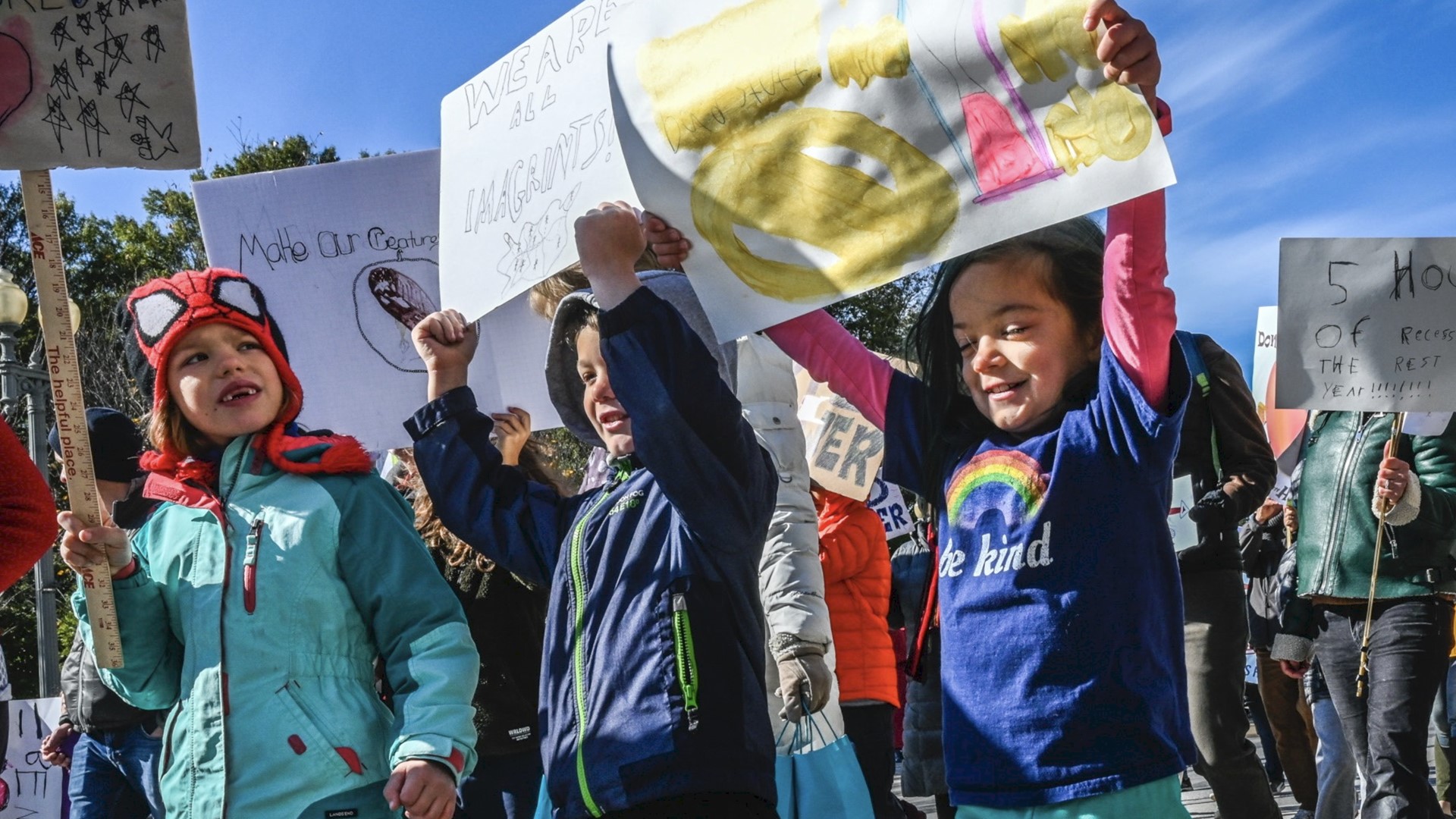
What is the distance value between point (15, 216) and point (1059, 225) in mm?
35002

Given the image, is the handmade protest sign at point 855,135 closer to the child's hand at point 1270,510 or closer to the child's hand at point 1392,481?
the child's hand at point 1392,481

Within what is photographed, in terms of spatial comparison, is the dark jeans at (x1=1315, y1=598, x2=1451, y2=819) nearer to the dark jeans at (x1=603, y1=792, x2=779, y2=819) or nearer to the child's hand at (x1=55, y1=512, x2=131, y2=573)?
the dark jeans at (x1=603, y1=792, x2=779, y2=819)

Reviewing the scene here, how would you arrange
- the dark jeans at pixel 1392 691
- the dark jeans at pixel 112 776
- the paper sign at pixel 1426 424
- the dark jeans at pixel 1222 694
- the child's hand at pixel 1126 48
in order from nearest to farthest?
the child's hand at pixel 1126 48, the dark jeans at pixel 112 776, the dark jeans at pixel 1222 694, the dark jeans at pixel 1392 691, the paper sign at pixel 1426 424

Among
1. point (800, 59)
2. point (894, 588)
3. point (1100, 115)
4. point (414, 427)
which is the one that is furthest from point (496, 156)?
point (894, 588)

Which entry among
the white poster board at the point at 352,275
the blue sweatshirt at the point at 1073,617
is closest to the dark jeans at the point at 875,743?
the white poster board at the point at 352,275

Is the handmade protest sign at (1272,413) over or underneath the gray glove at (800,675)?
over

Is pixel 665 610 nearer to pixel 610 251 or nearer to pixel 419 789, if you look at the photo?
pixel 419 789

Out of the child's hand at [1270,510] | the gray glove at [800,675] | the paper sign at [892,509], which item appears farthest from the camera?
the paper sign at [892,509]

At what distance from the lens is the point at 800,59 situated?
2771mm

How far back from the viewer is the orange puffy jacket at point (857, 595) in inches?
208

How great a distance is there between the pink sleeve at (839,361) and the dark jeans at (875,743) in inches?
96.8

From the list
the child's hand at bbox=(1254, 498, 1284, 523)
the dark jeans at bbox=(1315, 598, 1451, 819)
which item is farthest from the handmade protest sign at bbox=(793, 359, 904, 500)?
the child's hand at bbox=(1254, 498, 1284, 523)

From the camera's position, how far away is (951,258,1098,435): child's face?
2.67 m

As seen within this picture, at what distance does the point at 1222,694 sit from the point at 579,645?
2.75 metres
